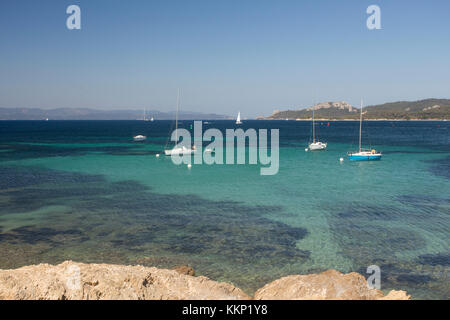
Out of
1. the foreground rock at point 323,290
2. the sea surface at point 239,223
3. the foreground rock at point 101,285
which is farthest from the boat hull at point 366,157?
the foreground rock at point 101,285

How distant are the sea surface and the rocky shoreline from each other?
3.79m

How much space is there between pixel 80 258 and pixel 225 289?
8.29 meters

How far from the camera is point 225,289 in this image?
388 inches

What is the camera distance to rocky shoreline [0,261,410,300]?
322 inches

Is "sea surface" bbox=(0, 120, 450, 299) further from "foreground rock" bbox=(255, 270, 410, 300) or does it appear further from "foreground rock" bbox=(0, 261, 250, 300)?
"foreground rock" bbox=(0, 261, 250, 300)

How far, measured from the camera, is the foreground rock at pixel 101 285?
8125 mm

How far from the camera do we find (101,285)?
28.1 feet

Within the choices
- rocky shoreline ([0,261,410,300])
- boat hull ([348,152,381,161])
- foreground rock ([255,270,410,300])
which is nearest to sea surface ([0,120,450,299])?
foreground rock ([255,270,410,300])

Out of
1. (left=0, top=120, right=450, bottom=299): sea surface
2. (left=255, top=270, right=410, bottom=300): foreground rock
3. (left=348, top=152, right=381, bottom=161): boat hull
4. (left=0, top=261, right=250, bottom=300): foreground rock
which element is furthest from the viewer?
(left=348, top=152, right=381, bottom=161): boat hull

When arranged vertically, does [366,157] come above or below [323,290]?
above

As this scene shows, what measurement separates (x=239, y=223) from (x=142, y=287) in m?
12.4

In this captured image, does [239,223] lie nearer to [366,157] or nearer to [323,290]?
[323,290]

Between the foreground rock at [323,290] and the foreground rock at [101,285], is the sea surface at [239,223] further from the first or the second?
the foreground rock at [101,285]

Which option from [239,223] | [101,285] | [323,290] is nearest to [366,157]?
[239,223]
